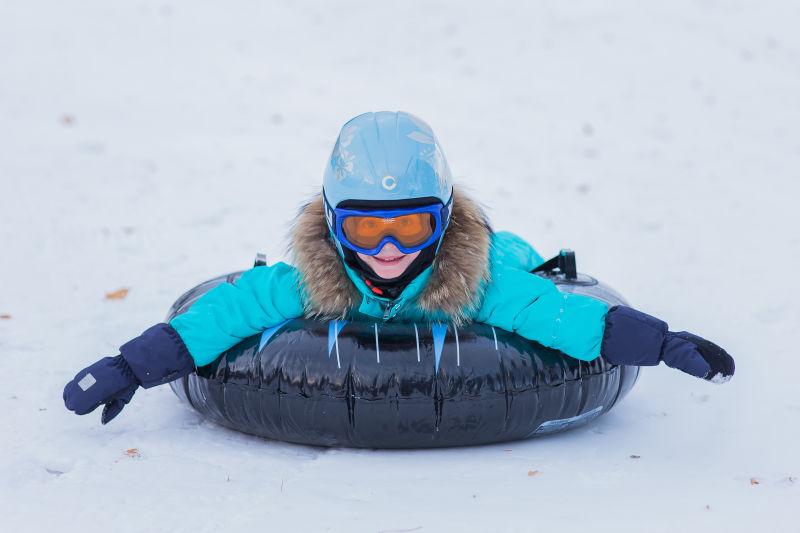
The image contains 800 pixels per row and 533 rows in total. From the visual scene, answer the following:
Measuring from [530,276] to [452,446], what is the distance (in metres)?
0.80

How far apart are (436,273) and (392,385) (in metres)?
0.54

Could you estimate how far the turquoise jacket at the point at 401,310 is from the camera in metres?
3.86

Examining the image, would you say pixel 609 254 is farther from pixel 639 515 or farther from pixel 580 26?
pixel 580 26

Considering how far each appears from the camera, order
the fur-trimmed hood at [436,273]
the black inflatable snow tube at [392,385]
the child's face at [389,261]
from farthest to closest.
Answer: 1. the fur-trimmed hood at [436,273]
2. the child's face at [389,261]
3. the black inflatable snow tube at [392,385]

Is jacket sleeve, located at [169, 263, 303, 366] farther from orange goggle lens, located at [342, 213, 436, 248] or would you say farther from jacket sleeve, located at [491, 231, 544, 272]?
jacket sleeve, located at [491, 231, 544, 272]

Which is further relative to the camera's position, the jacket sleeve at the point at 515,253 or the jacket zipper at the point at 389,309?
the jacket sleeve at the point at 515,253

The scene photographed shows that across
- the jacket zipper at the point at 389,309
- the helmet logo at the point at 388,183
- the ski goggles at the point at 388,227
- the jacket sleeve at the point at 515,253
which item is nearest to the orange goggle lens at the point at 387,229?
the ski goggles at the point at 388,227

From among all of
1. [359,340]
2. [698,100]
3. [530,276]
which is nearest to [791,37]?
[698,100]

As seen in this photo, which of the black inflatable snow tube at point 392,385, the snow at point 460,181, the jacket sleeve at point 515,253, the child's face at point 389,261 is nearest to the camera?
the snow at point 460,181

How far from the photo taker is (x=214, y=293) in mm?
3998

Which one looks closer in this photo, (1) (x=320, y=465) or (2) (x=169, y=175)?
(1) (x=320, y=465)

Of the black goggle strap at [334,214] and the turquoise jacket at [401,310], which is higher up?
the black goggle strap at [334,214]

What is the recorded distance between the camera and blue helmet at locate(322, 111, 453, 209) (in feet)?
12.4

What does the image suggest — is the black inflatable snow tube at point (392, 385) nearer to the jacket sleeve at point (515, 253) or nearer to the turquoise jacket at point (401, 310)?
the turquoise jacket at point (401, 310)
